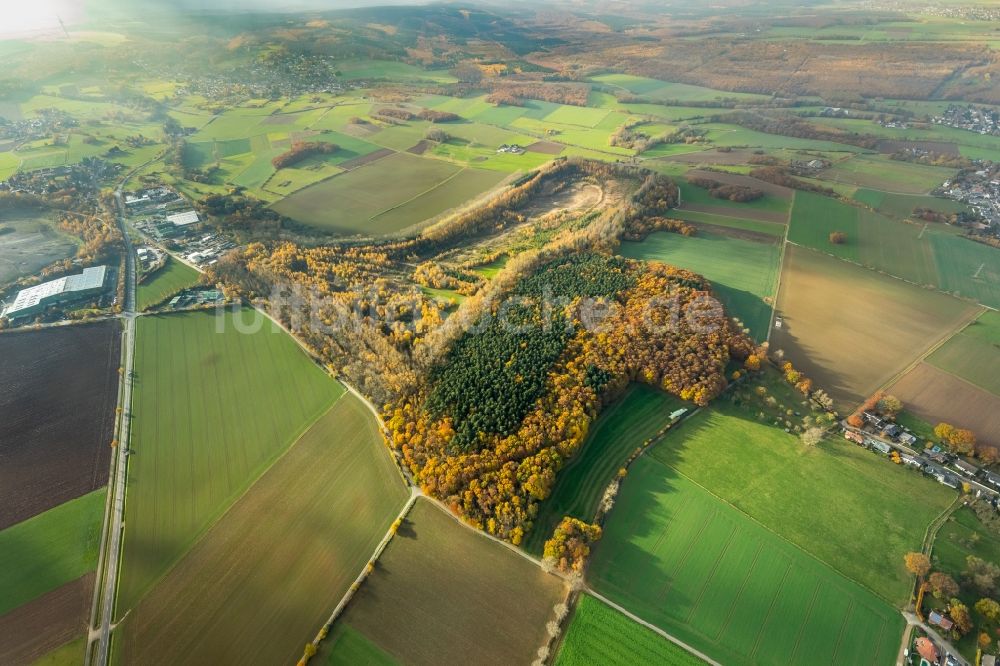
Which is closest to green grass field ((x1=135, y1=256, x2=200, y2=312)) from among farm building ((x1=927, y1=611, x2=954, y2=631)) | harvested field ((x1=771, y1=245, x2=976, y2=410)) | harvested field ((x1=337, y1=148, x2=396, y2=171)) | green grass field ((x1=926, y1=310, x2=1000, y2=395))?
harvested field ((x1=337, y1=148, x2=396, y2=171))

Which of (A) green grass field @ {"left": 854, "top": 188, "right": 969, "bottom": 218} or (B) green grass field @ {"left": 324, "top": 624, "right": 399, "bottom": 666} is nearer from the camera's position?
(B) green grass field @ {"left": 324, "top": 624, "right": 399, "bottom": 666}

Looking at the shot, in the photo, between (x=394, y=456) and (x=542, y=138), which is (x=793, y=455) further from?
(x=542, y=138)

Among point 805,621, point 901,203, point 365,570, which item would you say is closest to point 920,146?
point 901,203

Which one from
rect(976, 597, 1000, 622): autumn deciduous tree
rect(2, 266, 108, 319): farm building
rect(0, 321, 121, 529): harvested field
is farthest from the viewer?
rect(2, 266, 108, 319): farm building

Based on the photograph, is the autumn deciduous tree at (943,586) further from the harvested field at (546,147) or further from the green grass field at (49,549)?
the harvested field at (546,147)

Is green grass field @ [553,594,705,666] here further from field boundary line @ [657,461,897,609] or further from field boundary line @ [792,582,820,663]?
field boundary line @ [657,461,897,609]

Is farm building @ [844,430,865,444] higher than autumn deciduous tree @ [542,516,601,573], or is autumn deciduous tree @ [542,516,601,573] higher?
farm building @ [844,430,865,444]

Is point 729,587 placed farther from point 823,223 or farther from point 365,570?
point 823,223
